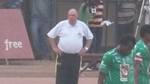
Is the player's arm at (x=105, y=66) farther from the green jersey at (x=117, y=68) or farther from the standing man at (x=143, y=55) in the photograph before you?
the standing man at (x=143, y=55)

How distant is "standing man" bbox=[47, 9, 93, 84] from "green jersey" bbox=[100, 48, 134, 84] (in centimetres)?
363

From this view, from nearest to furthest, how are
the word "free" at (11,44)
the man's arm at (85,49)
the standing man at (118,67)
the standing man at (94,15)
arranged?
1. the standing man at (118,67)
2. the man's arm at (85,49)
3. the standing man at (94,15)
4. the word "free" at (11,44)

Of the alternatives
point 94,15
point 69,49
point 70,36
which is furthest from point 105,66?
point 94,15

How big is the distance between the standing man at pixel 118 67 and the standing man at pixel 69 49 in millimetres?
3602

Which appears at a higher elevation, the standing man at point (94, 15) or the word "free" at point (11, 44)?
the standing man at point (94, 15)

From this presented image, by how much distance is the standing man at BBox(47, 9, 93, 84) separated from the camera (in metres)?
12.0

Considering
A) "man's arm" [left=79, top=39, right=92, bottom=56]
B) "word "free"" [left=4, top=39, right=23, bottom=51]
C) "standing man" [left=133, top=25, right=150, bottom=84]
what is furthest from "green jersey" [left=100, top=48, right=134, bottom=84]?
"word "free"" [left=4, top=39, right=23, bottom=51]

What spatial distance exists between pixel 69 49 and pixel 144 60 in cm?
359

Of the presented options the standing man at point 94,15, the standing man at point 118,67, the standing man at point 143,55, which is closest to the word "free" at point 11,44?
the standing man at point 94,15

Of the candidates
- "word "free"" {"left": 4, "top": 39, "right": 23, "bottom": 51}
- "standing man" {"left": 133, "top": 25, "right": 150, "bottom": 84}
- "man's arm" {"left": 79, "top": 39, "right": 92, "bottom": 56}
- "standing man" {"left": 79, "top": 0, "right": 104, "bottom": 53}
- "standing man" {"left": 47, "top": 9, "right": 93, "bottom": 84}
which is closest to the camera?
"standing man" {"left": 133, "top": 25, "right": 150, "bottom": 84}

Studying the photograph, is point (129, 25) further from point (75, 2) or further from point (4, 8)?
point (4, 8)

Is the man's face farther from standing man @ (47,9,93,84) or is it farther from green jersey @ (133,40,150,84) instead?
green jersey @ (133,40,150,84)

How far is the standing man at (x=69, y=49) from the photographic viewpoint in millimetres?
11977

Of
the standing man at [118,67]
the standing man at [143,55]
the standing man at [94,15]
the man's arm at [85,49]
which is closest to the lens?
the standing man at [118,67]
